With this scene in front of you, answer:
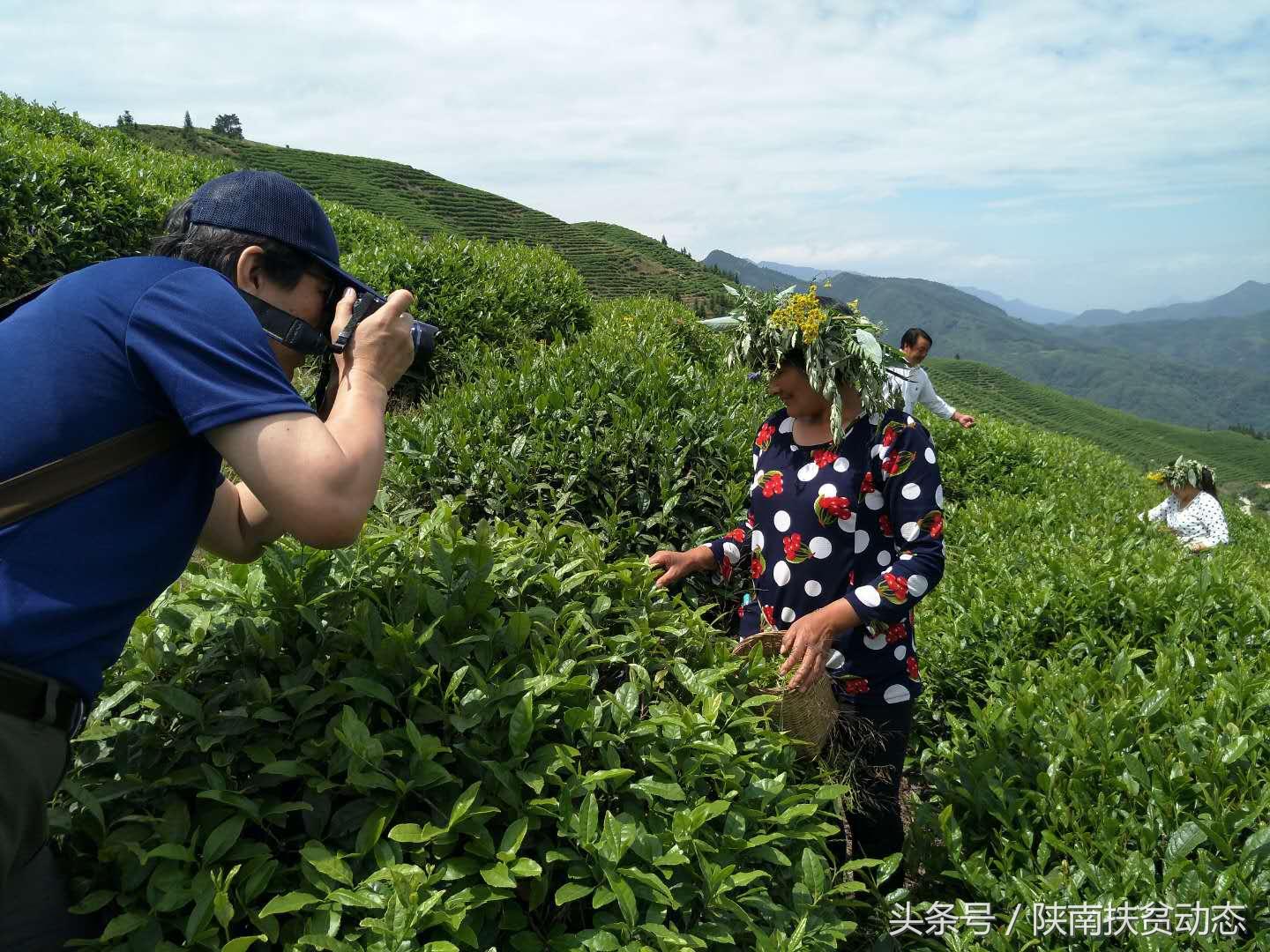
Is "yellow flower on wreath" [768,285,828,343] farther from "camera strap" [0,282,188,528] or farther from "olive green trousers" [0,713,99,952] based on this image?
"olive green trousers" [0,713,99,952]

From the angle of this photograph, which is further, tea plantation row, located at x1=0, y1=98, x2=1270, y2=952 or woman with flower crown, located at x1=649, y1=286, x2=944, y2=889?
woman with flower crown, located at x1=649, y1=286, x2=944, y2=889

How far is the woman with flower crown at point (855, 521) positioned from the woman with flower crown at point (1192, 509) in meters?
5.08

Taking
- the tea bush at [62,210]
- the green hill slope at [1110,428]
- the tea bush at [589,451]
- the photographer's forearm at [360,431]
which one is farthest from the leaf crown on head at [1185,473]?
the green hill slope at [1110,428]

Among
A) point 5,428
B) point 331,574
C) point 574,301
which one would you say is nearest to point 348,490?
point 5,428

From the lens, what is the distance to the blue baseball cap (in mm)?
1610

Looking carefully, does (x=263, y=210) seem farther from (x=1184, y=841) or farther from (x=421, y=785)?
(x=1184, y=841)

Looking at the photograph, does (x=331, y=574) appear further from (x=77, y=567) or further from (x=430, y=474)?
(x=430, y=474)

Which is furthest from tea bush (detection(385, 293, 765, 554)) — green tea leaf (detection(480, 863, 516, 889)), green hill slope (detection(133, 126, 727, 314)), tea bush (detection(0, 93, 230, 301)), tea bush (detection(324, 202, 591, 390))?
green hill slope (detection(133, 126, 727, 314))

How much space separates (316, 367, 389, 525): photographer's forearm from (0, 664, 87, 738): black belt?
555mm

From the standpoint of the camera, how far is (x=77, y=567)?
4.40ft

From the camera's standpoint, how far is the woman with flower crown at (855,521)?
263cm

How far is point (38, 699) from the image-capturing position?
1338mm

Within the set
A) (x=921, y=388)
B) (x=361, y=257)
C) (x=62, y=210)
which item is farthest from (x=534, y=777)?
(x=62, y=210)

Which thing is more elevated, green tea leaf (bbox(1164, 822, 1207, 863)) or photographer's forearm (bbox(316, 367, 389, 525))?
photographer's forearm (bbox(316, 367, 389, 525))
